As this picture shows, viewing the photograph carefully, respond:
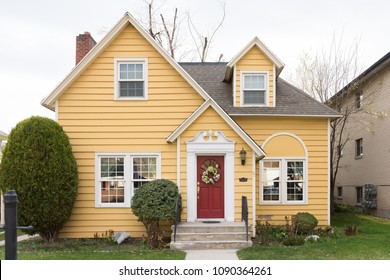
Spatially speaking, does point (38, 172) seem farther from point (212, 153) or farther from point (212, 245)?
point (212, 245)

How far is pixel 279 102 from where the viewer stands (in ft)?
51.8

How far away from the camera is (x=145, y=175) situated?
14031 mm

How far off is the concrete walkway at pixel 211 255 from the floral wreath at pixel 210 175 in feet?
8.89

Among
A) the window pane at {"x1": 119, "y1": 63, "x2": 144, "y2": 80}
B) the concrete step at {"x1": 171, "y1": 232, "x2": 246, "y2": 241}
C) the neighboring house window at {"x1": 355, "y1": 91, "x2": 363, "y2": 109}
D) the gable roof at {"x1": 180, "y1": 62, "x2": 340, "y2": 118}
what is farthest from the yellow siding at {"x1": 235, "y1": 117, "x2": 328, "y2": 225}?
the neighboring house window at {"x1": 355, "y1": 91, "x2": 363, "y2": 109}

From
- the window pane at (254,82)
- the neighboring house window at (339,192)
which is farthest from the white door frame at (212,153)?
the neighboring house window at (339,192)

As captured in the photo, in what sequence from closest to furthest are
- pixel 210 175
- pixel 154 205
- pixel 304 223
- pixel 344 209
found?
pixel 154 205 < pixel 210 175 < pixel 304 223 < pixel 344 209

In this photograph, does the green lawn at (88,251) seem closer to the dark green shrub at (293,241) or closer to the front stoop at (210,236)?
the front stoop at (210,236)

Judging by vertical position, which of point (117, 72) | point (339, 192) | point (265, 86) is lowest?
point (339, 192)

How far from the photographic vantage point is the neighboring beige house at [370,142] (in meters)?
19.9

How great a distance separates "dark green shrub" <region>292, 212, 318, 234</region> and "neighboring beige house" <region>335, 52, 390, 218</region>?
6.96m

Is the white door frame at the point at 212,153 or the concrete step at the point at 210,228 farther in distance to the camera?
the white door frame at the point at 212,153

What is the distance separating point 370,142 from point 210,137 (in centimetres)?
1167

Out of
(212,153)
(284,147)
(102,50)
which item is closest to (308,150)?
(284,147)

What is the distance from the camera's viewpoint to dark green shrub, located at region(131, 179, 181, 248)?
12359 millimetres
